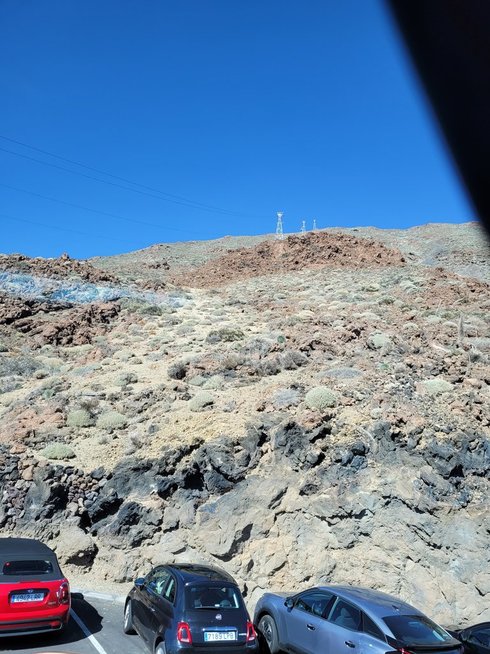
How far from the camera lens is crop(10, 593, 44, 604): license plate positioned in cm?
793

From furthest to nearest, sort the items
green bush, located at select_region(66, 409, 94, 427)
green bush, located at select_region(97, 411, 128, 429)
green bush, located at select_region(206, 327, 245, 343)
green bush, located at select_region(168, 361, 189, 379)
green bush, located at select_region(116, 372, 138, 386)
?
1. green bush, located at select_region(206, 327, 245, 343)
2. green bush, located at select_region(168, 361, 189, 379)
3. green bush, located at select_region(116, 372, 138, 386)
4. green bush, located at select_region(66, 409, 94, 427)
5. green bush, located at select_region(97, 411, 128, 429)

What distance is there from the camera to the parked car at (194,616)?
7227mm

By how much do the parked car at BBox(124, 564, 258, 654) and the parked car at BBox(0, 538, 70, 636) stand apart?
1.30 meters

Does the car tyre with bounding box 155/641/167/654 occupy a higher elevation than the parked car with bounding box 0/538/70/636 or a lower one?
lower

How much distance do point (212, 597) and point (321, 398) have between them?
8261 mm

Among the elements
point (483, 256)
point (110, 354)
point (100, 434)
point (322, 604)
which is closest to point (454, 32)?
point (322, 604)

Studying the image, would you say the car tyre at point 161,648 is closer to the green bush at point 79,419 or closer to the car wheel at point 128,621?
the car wheel at point 128,621

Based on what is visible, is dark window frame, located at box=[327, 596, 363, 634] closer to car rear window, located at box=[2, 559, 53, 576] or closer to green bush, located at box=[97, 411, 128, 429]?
car rear window, located at box=[2, 559, 53, 576]

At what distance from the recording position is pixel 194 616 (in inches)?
291

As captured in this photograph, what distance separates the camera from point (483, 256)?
43844mm

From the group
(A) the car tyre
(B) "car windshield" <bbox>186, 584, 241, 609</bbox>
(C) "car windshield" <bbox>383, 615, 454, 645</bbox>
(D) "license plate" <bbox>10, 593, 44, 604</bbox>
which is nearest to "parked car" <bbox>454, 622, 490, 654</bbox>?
(C) "car windshield" <bbox>383, 615, 454, 645</bbox>

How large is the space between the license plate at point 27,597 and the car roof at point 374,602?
14.2 feet

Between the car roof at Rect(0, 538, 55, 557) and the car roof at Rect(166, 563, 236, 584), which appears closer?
the car roof at Rect(166, 563, 236, 584)

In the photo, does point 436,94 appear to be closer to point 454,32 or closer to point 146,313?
point 454,32
